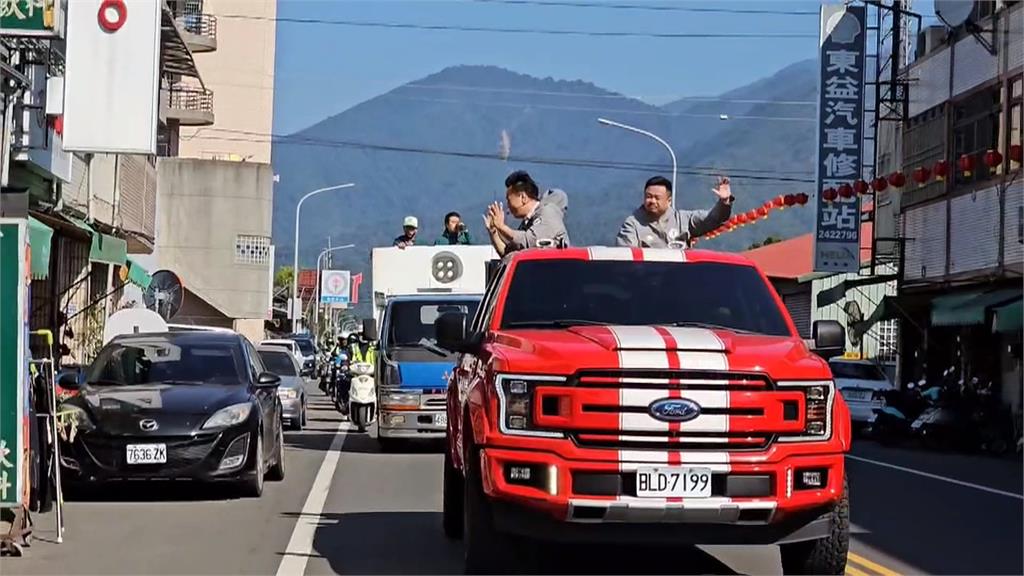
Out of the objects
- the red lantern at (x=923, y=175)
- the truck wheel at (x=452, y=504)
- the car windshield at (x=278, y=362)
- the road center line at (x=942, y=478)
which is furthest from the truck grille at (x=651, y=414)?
the red lantern at (x=923, y=175)

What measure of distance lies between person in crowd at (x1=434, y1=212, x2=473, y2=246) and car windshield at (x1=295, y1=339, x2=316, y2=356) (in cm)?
3743

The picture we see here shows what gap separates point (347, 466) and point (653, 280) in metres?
8.96

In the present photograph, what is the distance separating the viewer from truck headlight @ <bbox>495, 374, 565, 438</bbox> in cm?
822

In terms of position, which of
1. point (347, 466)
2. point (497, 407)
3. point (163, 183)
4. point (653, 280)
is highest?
point (163, 183)

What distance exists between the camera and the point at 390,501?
45.3 feet

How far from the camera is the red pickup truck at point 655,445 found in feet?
26.3

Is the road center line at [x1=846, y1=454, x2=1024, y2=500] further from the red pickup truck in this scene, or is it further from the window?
the window

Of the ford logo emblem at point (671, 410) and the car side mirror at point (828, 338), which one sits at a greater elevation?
the car side mirror at point (828, 338)

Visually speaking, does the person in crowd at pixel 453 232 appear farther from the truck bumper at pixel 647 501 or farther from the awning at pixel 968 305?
the truck bumper at pixel 647 501

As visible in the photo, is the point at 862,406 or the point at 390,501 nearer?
the point at 390,501

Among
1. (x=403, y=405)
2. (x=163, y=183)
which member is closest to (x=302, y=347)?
(x=163, y=183)

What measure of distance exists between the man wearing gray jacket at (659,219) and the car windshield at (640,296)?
203 centimetres

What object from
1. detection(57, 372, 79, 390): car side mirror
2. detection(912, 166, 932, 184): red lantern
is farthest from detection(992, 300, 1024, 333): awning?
detection(57, 372, 79, 390): car side mirror

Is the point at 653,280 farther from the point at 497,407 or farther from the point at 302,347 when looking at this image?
the point at 302,347
